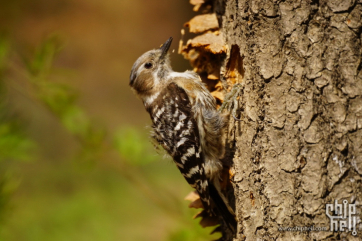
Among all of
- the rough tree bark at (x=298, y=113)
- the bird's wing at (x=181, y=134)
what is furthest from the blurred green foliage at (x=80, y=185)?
the rough tree bark at (x=298, y=113)

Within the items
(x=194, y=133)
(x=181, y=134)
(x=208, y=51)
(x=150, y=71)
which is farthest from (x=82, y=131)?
(x=208, y=51)

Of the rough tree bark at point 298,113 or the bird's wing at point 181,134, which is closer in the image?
the rough tree bark at point 298,113

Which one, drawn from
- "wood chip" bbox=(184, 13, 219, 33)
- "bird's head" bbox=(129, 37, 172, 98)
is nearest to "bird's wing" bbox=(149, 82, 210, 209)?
"bird's head" bbox=(129, 37, 172, 98)

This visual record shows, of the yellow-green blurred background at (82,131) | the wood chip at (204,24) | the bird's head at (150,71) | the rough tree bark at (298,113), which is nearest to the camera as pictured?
the rough tree bark at (298,113)

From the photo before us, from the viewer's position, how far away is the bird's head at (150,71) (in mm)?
3375

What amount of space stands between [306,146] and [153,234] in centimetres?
543

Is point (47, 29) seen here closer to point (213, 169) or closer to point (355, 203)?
point (213, 169)

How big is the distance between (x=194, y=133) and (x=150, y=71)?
35.3 inches

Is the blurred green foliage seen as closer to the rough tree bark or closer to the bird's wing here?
the bird's wing

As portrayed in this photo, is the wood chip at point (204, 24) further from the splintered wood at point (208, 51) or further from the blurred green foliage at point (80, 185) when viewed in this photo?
the blurred green foliage at point (80, 185)

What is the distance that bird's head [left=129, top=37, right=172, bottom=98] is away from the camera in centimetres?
338

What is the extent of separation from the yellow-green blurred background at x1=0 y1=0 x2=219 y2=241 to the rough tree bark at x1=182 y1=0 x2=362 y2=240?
1.22 meters

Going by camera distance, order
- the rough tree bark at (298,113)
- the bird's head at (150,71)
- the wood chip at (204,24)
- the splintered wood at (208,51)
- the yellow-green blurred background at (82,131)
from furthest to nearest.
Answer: the yellow-green blurred background at (82,131)
the bird's head at (150,71)
the wood chip at (204,24)
the splintered wood at (208,51)
the rough tree bark at (298,113)

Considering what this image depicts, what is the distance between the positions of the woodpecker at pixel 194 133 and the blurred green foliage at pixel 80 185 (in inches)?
18.2
